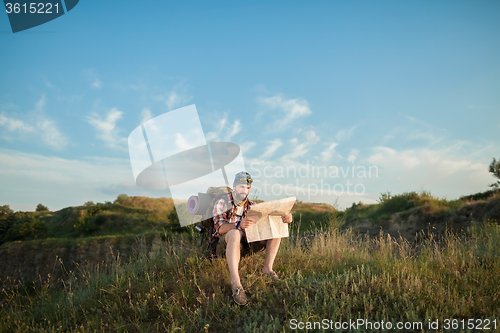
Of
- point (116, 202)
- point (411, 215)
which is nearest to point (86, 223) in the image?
point (116, 202)

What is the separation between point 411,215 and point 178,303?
15.3 m

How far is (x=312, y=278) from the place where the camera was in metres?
4.70

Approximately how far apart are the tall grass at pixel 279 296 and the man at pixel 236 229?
15.3 inches

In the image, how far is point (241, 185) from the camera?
4.30m

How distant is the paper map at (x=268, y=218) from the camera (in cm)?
397

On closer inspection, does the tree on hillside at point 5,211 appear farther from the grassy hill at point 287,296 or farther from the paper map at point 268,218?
the paper map at point 268,218

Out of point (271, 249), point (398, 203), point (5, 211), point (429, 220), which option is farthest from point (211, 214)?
point (5, 211)

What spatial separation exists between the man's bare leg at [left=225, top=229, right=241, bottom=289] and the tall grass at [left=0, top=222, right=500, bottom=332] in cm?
37

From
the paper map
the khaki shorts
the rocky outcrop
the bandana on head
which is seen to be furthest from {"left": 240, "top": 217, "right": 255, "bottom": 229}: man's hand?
the rocky outcrop

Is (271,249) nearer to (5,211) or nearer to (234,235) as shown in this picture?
(234,235)

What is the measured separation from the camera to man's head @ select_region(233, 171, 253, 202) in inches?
A: 169

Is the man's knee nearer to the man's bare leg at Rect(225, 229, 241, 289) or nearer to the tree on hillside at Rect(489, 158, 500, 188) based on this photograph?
the man's bare leg at Rect(225, 229, 241, 289)

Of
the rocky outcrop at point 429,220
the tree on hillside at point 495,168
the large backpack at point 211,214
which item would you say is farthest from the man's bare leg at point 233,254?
the tree on hillside at point 495,168

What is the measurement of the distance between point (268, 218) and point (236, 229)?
48 centimetres
